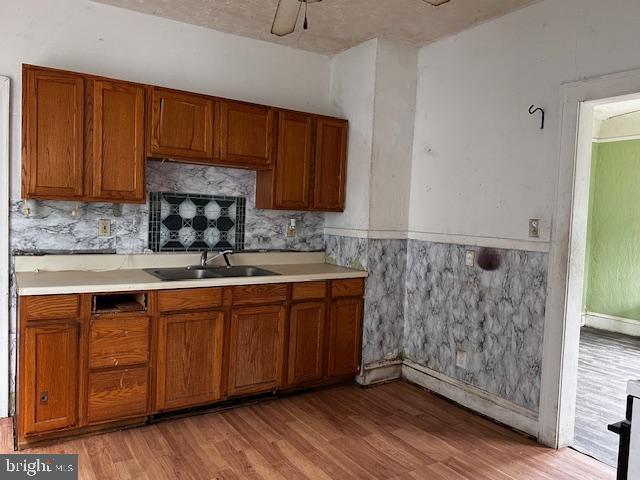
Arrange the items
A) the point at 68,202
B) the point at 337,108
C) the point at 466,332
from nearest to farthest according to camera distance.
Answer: the point at 68,202
the point at 466,332
the point at 337,108

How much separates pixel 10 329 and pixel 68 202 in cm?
88

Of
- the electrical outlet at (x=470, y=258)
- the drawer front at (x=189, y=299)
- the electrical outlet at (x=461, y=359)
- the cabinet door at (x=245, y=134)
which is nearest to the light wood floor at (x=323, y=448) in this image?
the electrical outlet at (x=461, y=359)

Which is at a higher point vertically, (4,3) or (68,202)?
(4,3)

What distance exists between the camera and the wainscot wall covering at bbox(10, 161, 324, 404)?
10.3 feet

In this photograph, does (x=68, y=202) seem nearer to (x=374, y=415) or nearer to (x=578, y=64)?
(x=374, y=415)

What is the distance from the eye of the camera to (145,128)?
3166 mm

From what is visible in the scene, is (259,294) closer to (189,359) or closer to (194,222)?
(189,359)

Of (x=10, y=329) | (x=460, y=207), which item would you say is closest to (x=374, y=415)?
(x=460, y=207)

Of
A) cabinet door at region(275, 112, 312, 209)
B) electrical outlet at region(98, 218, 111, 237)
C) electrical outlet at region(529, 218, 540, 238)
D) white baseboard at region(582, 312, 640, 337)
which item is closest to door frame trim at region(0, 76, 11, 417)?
electrical outlet at region(98, 218, 111, 237)

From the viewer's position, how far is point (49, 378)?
2725mm

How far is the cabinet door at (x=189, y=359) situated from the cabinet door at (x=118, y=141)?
0.87m

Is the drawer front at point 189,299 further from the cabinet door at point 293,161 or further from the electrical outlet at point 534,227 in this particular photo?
the electrical outlet at point 534,227

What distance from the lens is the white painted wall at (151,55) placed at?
3.10 meters

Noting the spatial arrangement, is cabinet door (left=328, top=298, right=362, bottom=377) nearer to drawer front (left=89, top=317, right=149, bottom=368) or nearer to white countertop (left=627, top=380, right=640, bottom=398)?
drawer front (left=89, top=317, right=149, bottom=368)
